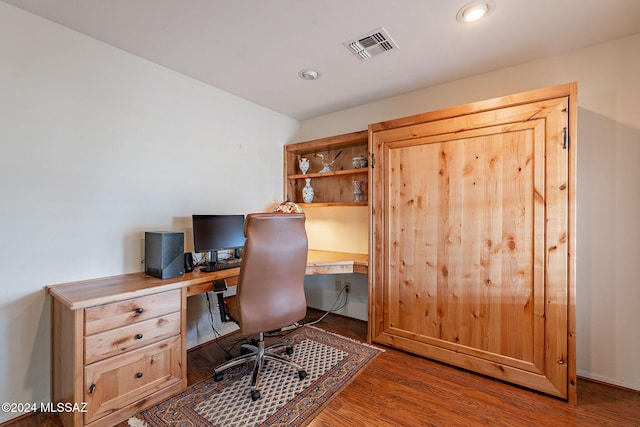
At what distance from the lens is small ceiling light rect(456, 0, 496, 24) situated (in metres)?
1.57

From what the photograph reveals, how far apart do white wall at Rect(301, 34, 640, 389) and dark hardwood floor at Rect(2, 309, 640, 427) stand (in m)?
0.28

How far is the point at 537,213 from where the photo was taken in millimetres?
1848

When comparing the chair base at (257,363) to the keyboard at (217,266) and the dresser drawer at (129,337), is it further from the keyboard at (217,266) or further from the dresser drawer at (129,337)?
the keyboard at (217,266)

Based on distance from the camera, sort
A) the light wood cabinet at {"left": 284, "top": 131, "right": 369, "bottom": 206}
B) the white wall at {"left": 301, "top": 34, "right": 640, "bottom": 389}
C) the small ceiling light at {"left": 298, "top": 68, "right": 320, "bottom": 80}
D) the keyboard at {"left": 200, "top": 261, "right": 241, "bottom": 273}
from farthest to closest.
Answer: the light wood cabinet at {"left": 284, "top": 131, "right": 369, "bottom": 206}
the small ceiling light at {"left": 298, "top": 68, "right": 320, "bottom": 80}
the keyboard at {"left": 200, "top": 261, "right": 241, "bottom": 273}
the white wall at {"left": 301, "top": 34, "right": 640, "bottom": 389}

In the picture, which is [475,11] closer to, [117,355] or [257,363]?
[257,363]

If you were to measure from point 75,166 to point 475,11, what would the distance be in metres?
2.68

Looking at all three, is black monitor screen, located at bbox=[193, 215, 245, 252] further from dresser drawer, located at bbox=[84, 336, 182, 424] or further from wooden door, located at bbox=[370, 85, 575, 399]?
wooden door, located at bbox=[370, 85, 575, 399]

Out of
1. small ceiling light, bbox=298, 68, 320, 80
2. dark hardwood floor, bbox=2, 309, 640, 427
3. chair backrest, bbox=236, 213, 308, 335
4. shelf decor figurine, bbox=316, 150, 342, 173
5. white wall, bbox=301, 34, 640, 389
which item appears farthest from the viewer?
shelf decor figurine, bbox=316, 150, 342, 173

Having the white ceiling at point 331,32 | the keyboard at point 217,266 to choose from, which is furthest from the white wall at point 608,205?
the keyboard at point 217,266

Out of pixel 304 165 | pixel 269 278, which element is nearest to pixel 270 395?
pixel 269 278

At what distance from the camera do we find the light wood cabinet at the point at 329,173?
119 inches

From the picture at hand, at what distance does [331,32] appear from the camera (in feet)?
6.04

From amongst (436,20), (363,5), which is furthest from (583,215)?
(363,5)

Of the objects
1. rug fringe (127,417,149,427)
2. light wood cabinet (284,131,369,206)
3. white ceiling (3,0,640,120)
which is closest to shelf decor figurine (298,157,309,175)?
light wood cabinet (284,131,369,206)
